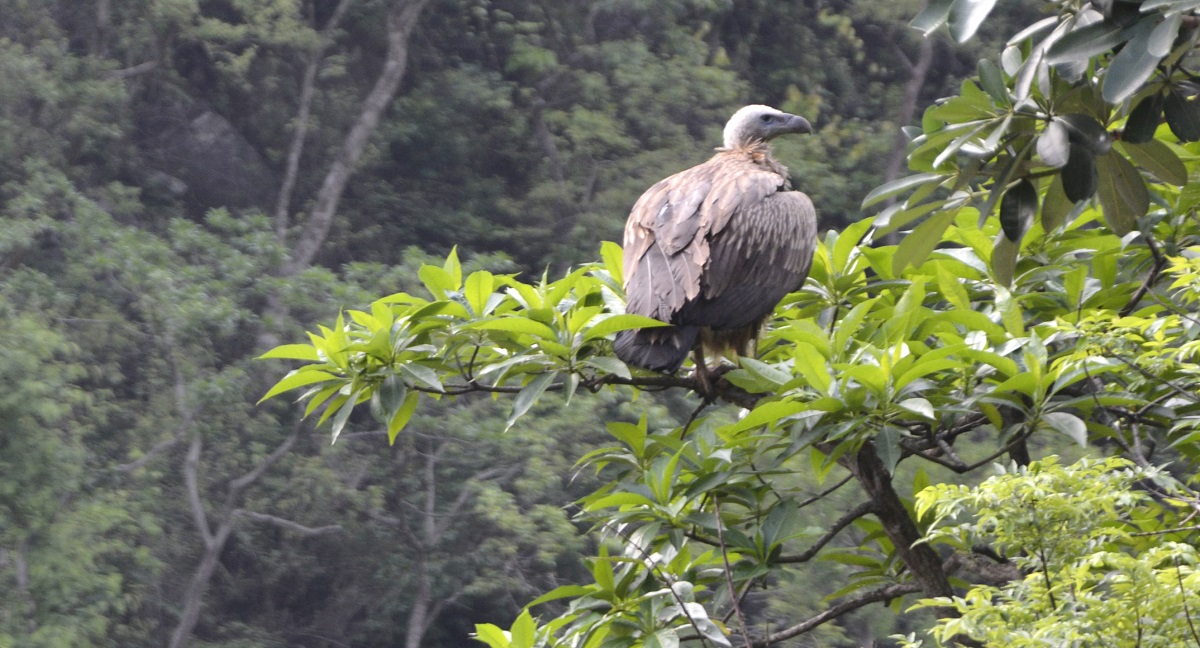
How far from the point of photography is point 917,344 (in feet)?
7.70

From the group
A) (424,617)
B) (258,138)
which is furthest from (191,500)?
(258,138)

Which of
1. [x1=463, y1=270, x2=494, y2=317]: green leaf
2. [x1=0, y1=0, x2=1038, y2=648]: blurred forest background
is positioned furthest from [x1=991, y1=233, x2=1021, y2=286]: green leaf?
[x1=0, y1=0, x2=1038, y2=648]: blurred forest background

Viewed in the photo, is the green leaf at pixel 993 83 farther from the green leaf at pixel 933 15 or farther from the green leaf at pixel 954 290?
the green leaf at pixel 954 290

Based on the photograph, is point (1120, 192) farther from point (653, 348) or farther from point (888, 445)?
point (653, 348)

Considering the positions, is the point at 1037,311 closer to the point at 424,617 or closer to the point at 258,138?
the point at 424,617

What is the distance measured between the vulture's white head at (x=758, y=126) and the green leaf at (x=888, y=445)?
1.89m

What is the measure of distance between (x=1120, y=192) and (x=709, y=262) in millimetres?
1020

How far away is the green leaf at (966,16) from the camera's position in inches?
68.9

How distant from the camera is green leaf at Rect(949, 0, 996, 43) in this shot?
175 centimetres

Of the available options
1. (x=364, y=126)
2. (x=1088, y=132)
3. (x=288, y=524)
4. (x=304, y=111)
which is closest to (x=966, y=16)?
(x=1088, y=132)

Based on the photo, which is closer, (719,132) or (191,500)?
(191,500)

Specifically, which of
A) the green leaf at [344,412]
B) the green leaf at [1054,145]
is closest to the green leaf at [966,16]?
the green leaf at [1054,145]

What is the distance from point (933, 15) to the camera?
6.15 ft

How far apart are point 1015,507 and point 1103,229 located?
4.11 ft
